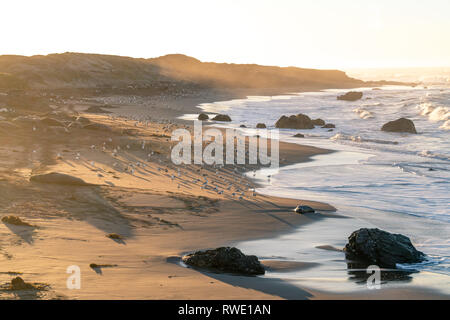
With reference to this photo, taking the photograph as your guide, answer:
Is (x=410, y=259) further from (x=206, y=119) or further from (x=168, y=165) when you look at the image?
(x=206, y=119)

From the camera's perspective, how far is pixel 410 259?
30.1ft

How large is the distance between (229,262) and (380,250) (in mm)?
3009

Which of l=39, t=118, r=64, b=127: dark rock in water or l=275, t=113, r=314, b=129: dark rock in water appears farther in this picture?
l=275, t=113, r=314, b=129: dark rock in water

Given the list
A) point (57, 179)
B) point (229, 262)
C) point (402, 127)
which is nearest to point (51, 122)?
point (57, 179)

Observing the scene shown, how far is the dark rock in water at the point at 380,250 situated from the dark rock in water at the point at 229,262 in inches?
84.4

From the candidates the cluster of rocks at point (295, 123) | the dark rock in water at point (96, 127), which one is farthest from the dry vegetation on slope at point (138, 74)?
the dark rock in water at point (96, 127)

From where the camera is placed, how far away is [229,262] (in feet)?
26.7

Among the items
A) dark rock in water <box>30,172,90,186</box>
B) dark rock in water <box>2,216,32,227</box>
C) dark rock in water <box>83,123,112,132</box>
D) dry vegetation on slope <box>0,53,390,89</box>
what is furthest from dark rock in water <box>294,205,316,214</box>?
dry vegetation on slope <box>0,53,390,89</box>

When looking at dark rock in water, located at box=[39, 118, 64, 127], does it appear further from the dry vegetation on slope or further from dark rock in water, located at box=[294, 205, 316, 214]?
the dry vegetation on slope

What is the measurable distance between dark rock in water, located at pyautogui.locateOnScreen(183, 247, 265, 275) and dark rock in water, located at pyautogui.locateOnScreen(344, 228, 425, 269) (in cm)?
214

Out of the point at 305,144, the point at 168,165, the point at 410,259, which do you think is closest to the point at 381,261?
the point at 410,259

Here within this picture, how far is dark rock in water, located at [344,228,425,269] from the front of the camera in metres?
9.06

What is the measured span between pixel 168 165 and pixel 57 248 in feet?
34.4

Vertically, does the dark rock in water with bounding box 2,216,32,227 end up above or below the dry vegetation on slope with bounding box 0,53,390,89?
below
